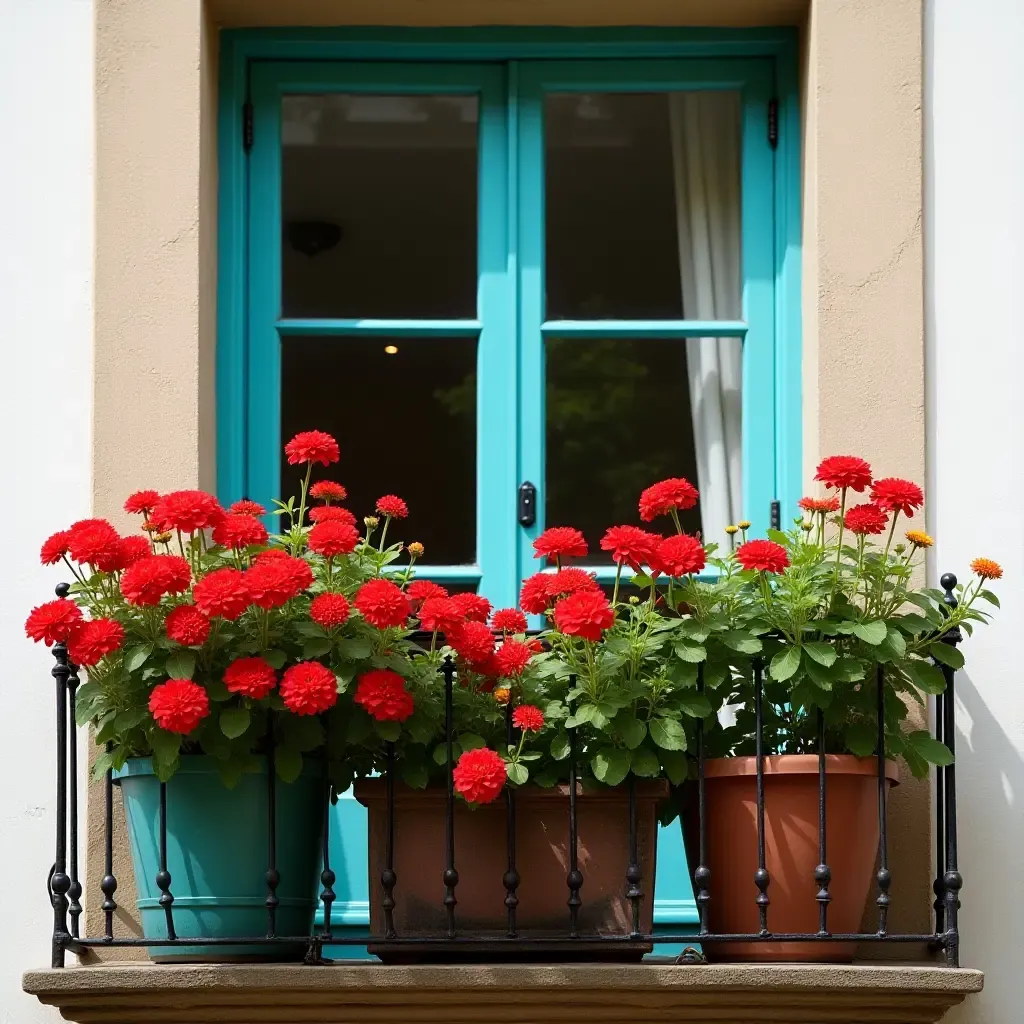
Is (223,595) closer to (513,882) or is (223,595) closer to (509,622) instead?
(509,622)

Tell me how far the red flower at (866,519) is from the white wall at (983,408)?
443 millimetres

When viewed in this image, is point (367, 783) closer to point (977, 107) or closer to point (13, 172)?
point (13, 172)

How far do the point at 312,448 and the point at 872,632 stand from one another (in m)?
1.15

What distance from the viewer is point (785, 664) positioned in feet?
12.9

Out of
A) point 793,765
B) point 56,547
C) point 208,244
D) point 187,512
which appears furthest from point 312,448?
point 793,765

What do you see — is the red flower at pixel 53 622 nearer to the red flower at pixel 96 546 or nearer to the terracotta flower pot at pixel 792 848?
the red flower at pixel 96 546

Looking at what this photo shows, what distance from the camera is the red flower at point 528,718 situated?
3.82 metres

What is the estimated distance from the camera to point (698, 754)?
4.01m

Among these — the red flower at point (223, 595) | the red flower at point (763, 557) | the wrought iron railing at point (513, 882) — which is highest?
the red flower at point (763, 557)

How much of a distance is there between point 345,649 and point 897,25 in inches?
74.6

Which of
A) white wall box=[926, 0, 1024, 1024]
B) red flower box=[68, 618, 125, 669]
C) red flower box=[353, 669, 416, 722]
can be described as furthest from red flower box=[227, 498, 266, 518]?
white wall box=[926, 0, 1024, 1024]

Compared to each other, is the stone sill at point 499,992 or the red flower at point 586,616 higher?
the red flower at point 586,616

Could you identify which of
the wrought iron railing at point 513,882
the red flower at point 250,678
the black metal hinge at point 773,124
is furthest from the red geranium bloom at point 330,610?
the black metal hinge at point 773,124

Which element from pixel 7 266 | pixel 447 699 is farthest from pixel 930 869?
pixel 7 266
